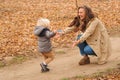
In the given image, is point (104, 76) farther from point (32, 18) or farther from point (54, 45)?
point (32, 18)

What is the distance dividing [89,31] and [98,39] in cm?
35

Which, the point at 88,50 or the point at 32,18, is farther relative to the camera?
the point at 32,18

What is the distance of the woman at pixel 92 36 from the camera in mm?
7840

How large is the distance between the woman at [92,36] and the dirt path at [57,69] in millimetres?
312

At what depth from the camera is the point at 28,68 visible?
870 cm

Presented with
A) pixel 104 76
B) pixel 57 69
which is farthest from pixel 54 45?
pixel 104 76

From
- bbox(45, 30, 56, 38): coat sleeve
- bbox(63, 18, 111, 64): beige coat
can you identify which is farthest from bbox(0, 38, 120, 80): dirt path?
bbox(45, 30, 56, 38): coat sleeve

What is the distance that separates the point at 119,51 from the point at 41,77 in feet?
9.93

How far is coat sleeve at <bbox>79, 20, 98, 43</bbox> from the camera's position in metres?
7.71

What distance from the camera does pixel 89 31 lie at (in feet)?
25.6

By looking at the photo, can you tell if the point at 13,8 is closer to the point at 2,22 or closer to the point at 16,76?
the point at 2,22

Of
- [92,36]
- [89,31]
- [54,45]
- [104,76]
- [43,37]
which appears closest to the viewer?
[104,76]

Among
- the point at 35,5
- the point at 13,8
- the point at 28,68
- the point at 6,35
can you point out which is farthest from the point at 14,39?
the point at 35,5

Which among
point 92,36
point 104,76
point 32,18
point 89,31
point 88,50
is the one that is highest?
point 89,31
